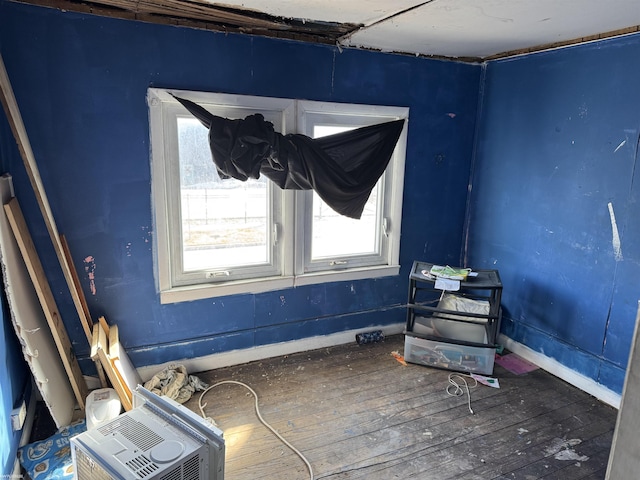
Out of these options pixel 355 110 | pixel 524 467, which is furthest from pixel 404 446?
pixel 355 110

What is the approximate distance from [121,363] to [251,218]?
1.19m

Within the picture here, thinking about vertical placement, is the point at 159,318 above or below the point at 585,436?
above

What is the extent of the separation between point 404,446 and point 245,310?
53.1 inches

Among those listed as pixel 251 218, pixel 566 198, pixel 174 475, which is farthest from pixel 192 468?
pixel 566 198

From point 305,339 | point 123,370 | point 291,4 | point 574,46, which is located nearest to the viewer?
point 291,4

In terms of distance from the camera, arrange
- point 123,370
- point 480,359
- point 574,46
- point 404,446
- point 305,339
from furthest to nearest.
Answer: point 305,339
point 480,359
point 574,46
point 123,370
point 404,446

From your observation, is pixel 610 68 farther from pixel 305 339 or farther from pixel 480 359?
pixel 305 339

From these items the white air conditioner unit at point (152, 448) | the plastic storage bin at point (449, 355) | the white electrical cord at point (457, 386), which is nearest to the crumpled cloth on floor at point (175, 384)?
the white air conditioner unit at point (152, 448)

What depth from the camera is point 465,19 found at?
230cm

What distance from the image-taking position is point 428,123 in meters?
3.34

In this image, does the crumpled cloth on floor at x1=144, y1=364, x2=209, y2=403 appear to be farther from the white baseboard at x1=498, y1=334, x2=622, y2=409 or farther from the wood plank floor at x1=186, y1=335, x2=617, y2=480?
the white baseboard at x1=498, y1=334, x2=622, y2=409

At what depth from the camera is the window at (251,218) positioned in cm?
264

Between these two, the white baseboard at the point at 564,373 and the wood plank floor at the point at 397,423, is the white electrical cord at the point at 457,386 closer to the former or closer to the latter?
the wood plank floor at the point at 397,423

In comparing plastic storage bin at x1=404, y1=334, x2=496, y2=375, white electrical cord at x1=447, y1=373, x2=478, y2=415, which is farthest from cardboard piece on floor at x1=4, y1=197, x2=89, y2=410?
white electrical cord at x1=447, y1=373, x2=478, y2=415
